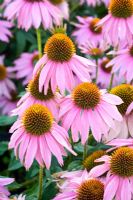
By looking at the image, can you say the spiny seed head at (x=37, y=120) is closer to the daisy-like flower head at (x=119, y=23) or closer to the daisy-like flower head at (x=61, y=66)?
the daisy-like flower head at (x=61, y=66)

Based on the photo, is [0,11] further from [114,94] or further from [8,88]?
[114,94]

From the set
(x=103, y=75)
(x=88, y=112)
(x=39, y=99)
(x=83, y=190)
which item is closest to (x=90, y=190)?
(x=83, y=190)

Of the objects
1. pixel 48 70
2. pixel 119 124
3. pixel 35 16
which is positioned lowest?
pixel 119 124

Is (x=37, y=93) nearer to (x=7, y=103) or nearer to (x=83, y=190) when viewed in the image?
(x=83, y=190)

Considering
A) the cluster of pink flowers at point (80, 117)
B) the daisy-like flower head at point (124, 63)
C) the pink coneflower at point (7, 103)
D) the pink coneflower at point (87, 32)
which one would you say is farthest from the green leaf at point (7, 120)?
the pink coneflower at point (87, 32)

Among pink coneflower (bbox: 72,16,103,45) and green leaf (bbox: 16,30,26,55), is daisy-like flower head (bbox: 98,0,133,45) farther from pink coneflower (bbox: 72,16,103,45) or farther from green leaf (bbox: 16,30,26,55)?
green leaf (bbox: 16,30,26,55)

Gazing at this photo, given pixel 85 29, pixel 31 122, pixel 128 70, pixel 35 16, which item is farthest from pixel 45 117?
pixel 85 29
